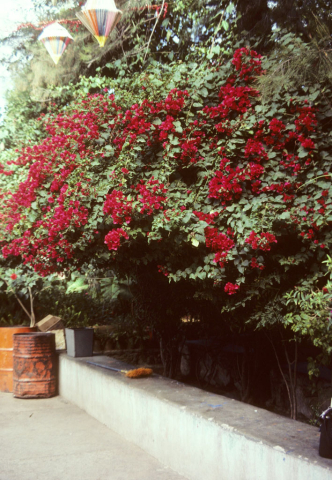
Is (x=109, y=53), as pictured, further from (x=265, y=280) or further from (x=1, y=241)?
(x=265, y=280)

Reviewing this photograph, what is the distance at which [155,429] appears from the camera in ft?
14.2

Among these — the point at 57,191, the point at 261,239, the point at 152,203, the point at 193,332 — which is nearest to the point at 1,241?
the point at 57,191

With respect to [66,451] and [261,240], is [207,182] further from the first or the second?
[66,451]

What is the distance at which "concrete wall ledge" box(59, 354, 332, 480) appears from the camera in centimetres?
294

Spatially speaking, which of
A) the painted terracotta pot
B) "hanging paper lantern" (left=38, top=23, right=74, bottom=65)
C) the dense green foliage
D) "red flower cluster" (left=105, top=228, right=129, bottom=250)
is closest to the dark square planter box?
the painted terracotta pot

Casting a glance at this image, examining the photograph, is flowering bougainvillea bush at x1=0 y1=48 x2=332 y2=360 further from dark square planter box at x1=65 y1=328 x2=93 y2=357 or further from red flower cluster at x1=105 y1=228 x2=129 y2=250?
dark square planter box at x1=65 y1=328 x2=93 y2=357

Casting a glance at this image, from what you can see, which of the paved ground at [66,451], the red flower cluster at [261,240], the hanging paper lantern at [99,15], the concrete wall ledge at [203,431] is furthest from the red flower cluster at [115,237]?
the hanging paper lantern at [99,15]

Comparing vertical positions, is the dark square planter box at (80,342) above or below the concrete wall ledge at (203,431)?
above

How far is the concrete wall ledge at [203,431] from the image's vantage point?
2.94 m

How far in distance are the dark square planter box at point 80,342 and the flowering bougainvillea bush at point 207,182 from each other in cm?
204

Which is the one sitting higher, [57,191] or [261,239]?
[57,191]

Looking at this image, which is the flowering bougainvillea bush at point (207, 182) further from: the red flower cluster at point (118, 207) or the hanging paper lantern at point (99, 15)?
the hanging paper lantern at point (99, 15)

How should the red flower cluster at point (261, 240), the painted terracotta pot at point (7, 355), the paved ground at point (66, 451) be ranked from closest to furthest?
1. the red flower cluster at point (261, 240)
2. the paved ground at point (66, 451)
3. the painted terracotta pot at point (7, 355)

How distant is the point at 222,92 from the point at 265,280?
1.50 m
